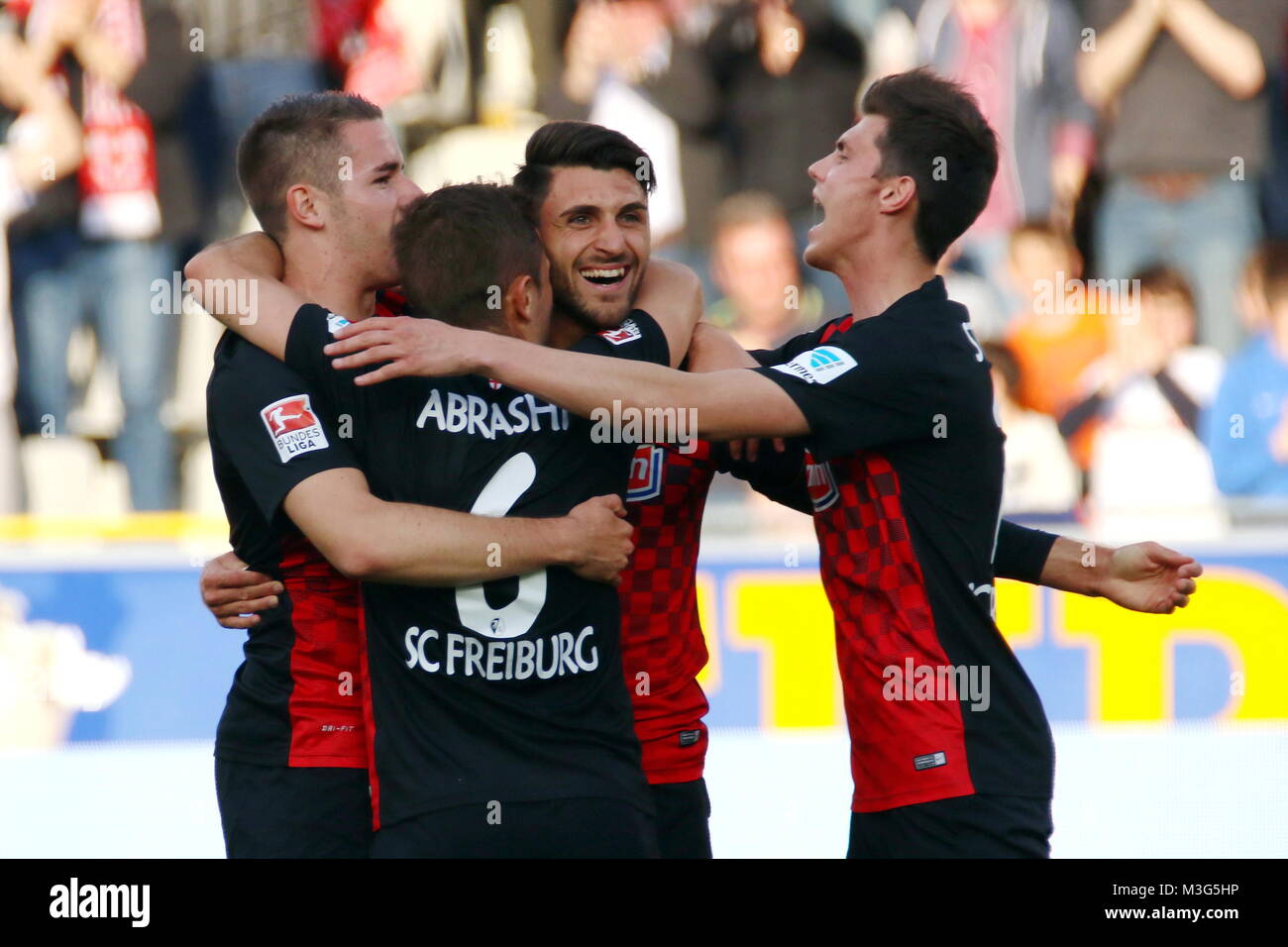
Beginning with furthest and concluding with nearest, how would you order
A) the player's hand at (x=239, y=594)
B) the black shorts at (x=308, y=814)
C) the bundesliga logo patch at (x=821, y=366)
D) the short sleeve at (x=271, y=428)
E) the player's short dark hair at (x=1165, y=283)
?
the player's short dark hair at (x=1165, y=283), the player's hand at (x=239, y=594), the black shorts at (x=308, y=814), the bundesliga logo patch at (x=821, y=366), the short sleeve at (x=271, y=428)

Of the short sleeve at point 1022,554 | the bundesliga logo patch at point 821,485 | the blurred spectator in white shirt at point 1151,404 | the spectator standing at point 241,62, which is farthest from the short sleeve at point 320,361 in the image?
the spectator standing at point 241,62

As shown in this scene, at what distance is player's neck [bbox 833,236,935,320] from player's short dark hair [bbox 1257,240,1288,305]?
4.66 metres

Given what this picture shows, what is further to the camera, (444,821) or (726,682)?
(726,682)

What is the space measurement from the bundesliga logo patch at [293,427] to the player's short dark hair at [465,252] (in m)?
0.30

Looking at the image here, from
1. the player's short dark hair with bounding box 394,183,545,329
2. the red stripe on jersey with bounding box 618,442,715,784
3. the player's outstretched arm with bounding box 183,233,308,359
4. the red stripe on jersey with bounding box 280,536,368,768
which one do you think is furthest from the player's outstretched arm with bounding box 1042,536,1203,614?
the player's outstretched arm with bounding box 183,233,308,359

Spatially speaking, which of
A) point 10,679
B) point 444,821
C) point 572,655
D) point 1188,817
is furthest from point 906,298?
point 10,679

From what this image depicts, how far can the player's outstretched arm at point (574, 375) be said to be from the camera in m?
3.11

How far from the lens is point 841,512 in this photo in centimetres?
352

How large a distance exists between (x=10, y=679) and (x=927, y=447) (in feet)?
14.9

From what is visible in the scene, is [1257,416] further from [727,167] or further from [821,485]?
[821,485]

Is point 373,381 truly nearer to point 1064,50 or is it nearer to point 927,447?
point 927,447

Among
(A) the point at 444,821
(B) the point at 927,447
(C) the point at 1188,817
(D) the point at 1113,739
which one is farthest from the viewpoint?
(D) the point at 1113,739

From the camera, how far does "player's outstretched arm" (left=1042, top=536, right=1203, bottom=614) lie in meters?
3.73

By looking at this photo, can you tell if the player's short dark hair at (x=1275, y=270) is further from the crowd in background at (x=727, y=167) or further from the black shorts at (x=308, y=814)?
the black shorts at (x=308, y=814)
